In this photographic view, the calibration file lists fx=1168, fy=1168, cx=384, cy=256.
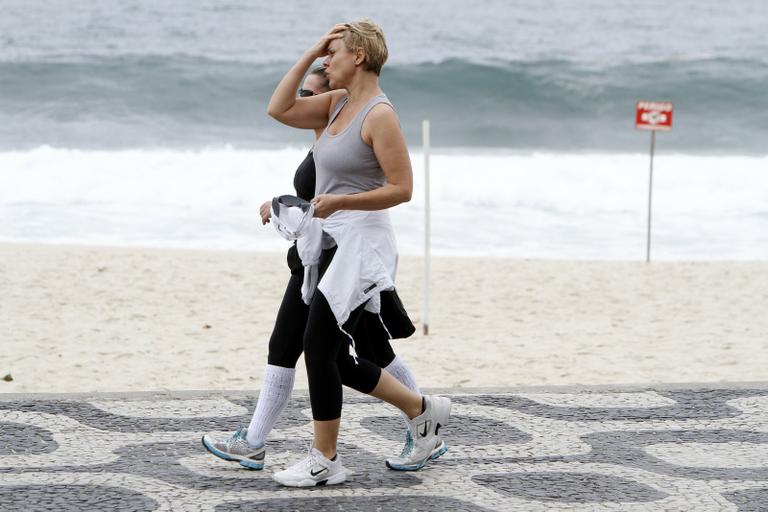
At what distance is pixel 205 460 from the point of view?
14.8ft

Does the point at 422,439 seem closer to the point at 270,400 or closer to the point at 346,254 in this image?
the point at 270,400

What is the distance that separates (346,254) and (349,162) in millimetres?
321

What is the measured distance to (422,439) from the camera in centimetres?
442

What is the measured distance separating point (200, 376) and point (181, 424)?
1560mm

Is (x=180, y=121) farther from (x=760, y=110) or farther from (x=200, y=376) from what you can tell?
(x=200, y=376)

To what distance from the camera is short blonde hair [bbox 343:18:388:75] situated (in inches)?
159

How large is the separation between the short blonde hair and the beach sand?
2.76 m

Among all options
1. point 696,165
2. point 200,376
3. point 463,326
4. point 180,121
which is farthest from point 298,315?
point 180,121

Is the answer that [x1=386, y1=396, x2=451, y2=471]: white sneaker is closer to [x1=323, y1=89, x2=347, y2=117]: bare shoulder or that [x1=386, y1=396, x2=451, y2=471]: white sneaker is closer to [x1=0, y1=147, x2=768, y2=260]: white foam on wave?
[x1=323, y1=89, x2=347, y2=117]: bare shoulder

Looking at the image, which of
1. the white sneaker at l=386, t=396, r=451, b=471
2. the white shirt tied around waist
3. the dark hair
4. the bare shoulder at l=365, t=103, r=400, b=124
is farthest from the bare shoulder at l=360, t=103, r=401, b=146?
the white sneaker at l=386, t=396, r=451, b=471

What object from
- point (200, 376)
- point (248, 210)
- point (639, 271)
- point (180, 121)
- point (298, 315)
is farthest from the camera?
point (180, 121)

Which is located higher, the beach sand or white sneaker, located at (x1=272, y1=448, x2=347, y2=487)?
the beach sand

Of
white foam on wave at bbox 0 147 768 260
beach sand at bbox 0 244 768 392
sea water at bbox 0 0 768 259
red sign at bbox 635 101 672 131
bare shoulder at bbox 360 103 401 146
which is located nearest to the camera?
bare shoulder at bbox 360 103 401 146

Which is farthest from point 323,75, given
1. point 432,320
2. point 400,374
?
point 432,320
